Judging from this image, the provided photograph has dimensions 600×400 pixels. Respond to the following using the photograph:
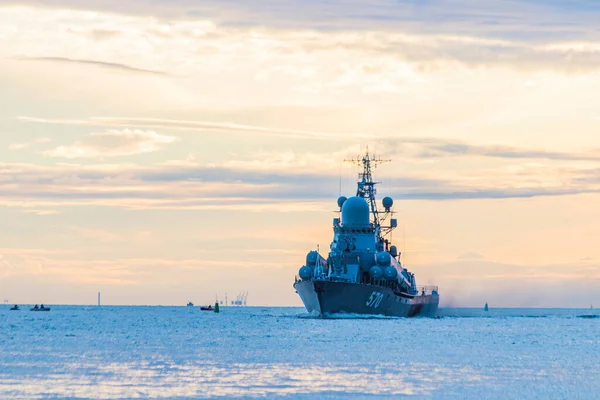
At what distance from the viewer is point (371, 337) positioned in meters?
103

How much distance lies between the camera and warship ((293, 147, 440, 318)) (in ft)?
461

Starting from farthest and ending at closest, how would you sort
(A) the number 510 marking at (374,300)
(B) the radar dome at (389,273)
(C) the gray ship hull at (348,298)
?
(B) the radar dome at (389,273) → (A) the number 510 marking at (374,300) → (C) the gray ship hull at (348,298)

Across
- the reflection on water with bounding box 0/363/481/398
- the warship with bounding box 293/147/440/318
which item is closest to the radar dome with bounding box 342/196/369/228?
the warship with bounding box 293/147/440/318

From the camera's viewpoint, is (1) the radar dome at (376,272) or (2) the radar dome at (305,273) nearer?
(1) the radar dome at (376,272)

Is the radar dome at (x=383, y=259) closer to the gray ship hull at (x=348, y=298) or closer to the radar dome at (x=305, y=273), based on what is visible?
the gray ship hull at (x=348, y=298)

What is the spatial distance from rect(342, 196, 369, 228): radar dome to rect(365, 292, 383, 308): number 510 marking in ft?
41.0

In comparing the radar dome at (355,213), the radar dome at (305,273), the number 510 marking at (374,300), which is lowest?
the number 510 marking at (374,300)

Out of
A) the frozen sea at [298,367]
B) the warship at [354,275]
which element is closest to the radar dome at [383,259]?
the warship at [354,275]

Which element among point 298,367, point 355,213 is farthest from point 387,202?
point 298,367

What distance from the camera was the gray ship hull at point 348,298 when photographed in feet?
455

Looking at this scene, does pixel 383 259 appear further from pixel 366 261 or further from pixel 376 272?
pixel 376 272

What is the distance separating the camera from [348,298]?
462ft

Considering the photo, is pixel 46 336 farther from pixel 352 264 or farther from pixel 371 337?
pixel 352 264

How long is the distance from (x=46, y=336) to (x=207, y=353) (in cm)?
3476
